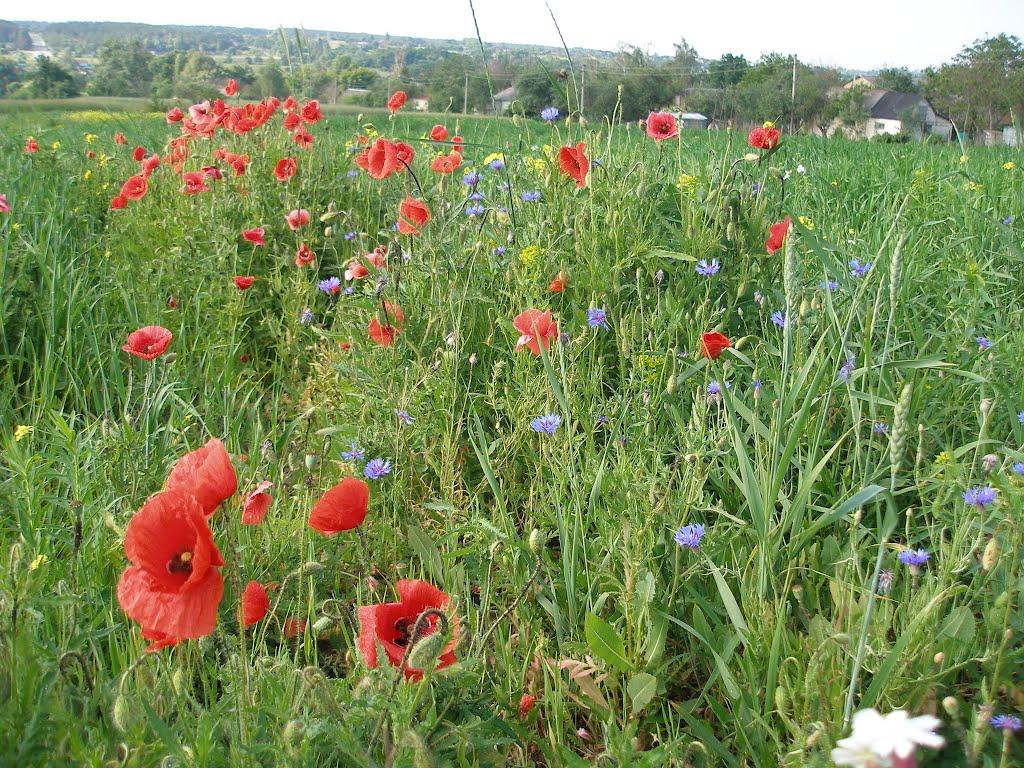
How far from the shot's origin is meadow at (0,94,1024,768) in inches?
46.3

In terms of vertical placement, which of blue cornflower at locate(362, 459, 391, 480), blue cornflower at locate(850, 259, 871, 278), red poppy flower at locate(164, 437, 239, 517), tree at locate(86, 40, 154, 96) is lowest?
blue cornflower at locate(362, 459, 391, 480)

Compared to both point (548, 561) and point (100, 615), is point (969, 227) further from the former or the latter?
→ point (100, 615)

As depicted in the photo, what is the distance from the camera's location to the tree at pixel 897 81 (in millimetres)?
45122

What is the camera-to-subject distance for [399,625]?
1272mm

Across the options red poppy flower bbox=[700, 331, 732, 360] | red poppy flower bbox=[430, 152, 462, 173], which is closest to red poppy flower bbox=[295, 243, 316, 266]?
red poppy flower bbox=[430, 152, 462, 173]

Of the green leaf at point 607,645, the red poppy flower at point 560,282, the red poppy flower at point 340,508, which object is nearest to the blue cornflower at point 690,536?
the green leaf at point 607,645

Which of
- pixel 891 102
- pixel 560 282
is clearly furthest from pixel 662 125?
pixel 891 102

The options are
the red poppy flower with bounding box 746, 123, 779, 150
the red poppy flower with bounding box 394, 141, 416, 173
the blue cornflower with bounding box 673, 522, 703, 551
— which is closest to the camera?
the blue cornflower with bounding box 673, 522, 703, 551

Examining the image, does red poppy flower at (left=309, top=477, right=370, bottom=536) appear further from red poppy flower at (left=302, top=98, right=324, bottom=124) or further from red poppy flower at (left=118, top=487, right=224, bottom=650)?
red poppy flower at (left=302, top=98, right=324, bottom=124)

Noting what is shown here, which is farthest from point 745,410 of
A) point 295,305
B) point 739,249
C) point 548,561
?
point 295,305

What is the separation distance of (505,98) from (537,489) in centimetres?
232

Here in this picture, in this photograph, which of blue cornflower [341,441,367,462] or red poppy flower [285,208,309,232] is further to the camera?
red poppy flower [285,208,309,232]

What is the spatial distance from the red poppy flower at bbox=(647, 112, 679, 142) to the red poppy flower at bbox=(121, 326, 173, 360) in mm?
1872

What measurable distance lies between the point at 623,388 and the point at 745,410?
390 millimetres
